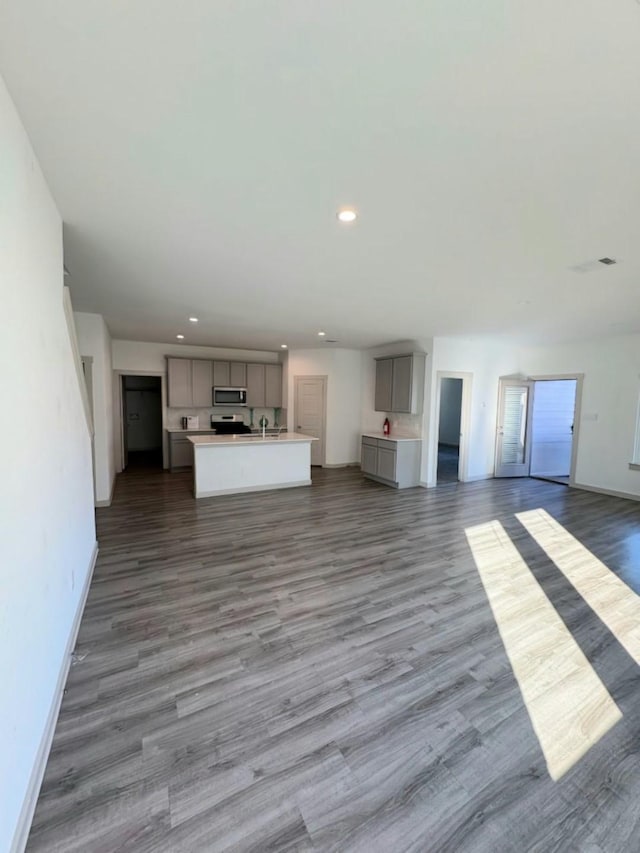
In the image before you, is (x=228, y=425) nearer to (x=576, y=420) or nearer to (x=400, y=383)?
(x=400, y=383)

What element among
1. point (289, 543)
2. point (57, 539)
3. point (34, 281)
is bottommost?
point (289, 543)

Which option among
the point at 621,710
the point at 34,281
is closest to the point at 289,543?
the point at 621,710

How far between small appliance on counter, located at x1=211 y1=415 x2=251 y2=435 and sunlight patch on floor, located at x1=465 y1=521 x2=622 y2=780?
615 centimetres

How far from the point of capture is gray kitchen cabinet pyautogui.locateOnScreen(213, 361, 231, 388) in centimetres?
805

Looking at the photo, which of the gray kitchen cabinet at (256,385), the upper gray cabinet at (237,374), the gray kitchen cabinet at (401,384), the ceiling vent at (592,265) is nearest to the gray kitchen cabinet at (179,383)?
the upper gray cabinet at (237,374)

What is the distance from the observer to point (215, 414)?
8406 mm

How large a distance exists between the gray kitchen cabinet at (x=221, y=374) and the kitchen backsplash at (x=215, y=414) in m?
0.62

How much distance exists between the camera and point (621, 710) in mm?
1927

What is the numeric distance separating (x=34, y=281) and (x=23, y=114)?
0.68 m

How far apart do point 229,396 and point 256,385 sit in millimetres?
717

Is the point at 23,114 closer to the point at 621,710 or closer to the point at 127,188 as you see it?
the point at 127,188

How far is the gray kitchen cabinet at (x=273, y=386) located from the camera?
8680 millimetres

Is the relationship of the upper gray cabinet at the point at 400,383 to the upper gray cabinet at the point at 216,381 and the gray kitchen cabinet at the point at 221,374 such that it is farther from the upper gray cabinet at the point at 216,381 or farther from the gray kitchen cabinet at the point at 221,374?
the gray kitchen cabinet at the point at 221,374

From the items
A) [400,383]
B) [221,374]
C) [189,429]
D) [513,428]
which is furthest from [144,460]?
[513,428]
